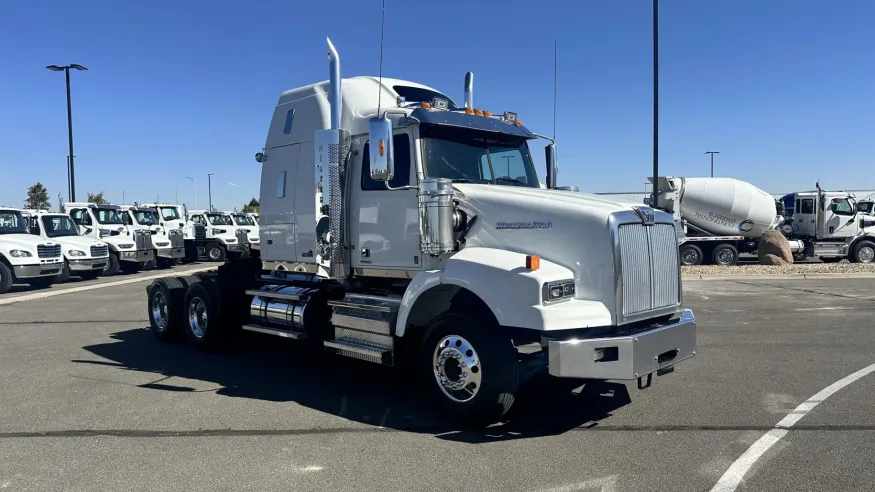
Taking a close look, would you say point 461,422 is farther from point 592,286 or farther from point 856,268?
point 856,268

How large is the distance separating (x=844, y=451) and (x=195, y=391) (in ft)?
19.2

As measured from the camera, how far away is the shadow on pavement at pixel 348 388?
550 cm

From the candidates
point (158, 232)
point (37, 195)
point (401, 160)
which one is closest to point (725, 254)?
point (401, 160)

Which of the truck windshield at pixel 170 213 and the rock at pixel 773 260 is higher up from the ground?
the truck windshield at pixel 170 213

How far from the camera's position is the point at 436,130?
6246 millimetres

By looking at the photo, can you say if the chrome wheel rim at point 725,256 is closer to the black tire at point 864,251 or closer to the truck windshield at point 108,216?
the black tire at point 864,251

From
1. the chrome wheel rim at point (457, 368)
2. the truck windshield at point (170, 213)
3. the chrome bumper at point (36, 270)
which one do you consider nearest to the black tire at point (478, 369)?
the chrome wheel rim at point (457, 368)

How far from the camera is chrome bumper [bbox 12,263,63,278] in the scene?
16656 mm

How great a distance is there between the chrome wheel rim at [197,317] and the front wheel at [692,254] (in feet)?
60.0

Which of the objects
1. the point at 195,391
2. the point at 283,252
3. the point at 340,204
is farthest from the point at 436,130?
the point at 195,391

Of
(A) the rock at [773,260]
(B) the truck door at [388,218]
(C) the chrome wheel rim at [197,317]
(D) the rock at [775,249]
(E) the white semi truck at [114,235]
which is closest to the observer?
(B) the truck door at [388,218]

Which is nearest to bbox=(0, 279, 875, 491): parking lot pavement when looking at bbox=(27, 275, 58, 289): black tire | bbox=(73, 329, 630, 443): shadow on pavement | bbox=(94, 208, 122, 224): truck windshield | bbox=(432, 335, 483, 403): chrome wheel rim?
bbox=(73, 329, 630, 443): shadow on pavement

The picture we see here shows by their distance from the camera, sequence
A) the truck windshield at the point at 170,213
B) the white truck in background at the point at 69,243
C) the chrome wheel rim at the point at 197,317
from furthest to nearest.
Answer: the truck windshield at the point at 170,213 < the white truck in background at the point at 69,243 < the chrome wheel rim at the point at 197,317

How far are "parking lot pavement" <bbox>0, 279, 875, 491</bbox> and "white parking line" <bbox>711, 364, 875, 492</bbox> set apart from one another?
6 centimetres
